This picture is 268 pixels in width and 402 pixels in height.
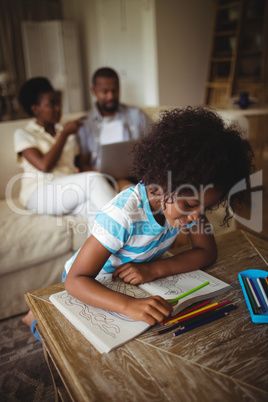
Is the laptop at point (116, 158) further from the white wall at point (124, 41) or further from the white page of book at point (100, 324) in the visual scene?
the white wall at point (124, 41)

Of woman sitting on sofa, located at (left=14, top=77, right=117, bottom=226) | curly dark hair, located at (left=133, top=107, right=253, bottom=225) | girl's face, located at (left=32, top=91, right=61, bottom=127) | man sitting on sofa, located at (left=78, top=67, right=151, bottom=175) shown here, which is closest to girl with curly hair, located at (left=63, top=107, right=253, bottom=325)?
curly dark hair, located at (left=133, top=107, right=253, bottom=225)

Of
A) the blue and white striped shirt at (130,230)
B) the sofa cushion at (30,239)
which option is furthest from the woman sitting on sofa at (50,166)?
the blue and white striped shirt at (130,230)

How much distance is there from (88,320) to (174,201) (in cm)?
34

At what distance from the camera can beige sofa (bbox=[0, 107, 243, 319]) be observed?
1525 millimetres

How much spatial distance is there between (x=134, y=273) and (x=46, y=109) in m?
1.48

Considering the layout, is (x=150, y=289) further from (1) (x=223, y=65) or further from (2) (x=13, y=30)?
(2) (x=13, y=30)

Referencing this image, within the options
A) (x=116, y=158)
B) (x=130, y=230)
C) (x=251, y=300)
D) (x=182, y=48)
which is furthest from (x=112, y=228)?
(x=182, y=48)

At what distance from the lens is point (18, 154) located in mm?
1997

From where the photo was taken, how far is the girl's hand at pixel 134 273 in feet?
3.01

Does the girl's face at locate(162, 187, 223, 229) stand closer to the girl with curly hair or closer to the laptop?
the girl with curly hair

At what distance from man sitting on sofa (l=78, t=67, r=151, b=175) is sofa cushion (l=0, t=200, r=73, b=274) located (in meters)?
0.78

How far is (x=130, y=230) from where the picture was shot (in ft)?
2.97

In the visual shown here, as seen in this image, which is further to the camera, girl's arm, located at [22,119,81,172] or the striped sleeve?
girl's arm, located at [22,119,81,172]

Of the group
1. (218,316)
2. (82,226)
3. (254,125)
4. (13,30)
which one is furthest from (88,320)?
(13,30)
